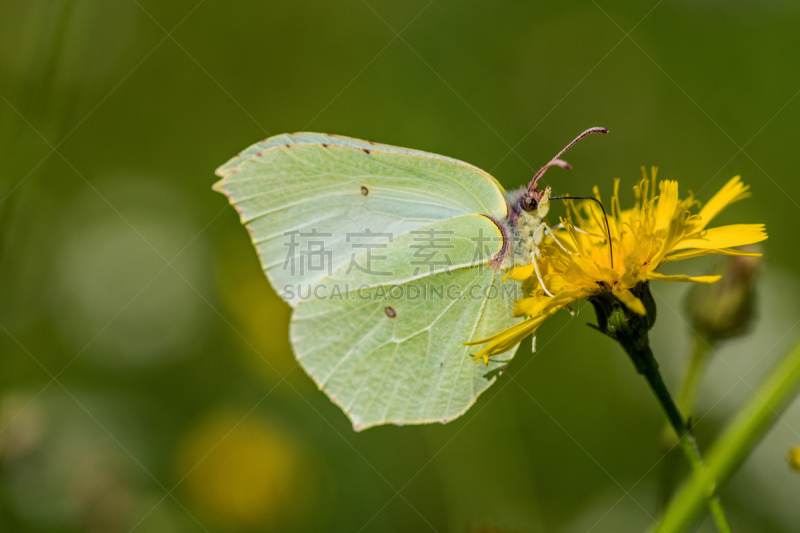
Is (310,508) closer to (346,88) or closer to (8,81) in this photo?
(346,88)

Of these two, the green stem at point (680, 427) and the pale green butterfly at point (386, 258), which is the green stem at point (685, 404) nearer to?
the green stem at point (680, 427)

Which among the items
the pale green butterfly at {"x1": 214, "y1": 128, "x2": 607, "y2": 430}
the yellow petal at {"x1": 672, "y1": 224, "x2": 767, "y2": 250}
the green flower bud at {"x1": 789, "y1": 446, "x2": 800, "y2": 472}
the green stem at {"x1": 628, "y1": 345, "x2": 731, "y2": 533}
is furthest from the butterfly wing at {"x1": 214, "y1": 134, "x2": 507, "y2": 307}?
the green flower bud at {"x1": 789, "y1": 446, "x2": 800, "y2": 472}

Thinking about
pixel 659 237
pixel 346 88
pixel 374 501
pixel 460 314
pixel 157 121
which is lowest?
pixel 374 501

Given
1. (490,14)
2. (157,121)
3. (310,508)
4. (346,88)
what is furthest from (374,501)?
(490,14)

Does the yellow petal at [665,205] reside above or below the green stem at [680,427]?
above

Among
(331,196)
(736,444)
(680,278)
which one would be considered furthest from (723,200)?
(331,196)

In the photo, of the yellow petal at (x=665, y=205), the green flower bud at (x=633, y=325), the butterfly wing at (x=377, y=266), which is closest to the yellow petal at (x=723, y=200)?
the yellow petal at (x=665, y=205)
